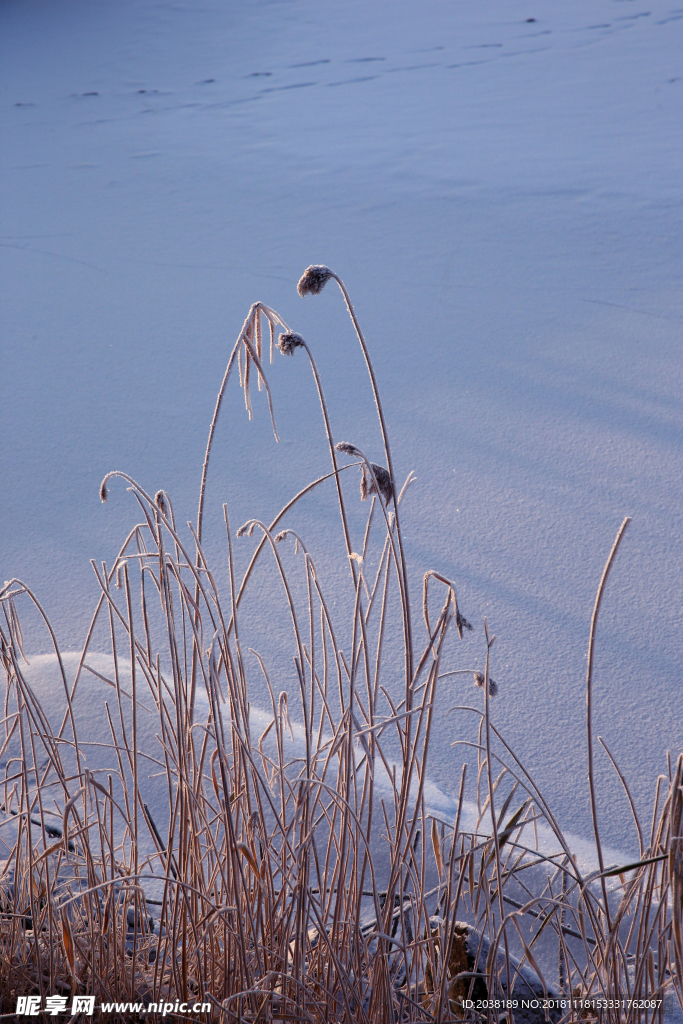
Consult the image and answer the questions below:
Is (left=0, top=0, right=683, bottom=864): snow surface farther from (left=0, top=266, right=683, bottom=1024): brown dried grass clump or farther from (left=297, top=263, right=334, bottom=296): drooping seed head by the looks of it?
(left=297, top=263, right=334, bottom=296): drooping seed head

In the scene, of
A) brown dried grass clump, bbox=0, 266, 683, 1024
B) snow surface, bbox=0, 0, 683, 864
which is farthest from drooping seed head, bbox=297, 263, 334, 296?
snow surface, bbox=0, 0, 683, 864

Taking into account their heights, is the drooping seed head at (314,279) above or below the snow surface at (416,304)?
below

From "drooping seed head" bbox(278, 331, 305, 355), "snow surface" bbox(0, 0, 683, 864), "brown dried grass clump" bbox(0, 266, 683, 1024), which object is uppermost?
"snow surface" bbox(0, 0, 683, 864)

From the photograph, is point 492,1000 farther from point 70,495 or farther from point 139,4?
point 139,4

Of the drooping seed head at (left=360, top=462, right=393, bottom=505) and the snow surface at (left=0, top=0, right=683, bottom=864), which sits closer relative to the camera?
the drooping seed head at (left=360, top=462, right=393, bottom=505)

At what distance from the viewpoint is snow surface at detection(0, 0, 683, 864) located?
130 cm

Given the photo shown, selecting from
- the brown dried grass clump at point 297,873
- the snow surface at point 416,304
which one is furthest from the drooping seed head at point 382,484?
the snow surface at point 416,304

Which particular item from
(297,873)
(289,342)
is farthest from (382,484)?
(297,873)

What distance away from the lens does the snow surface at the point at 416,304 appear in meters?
1.30

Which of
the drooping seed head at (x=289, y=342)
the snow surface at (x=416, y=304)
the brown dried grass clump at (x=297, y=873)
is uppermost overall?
the snow surface at (x=416, y=304)

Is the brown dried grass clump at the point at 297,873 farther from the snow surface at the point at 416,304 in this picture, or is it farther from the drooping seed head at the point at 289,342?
the snow surface at the point at 416,304

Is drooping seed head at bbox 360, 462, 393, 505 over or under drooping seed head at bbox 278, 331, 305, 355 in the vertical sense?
under

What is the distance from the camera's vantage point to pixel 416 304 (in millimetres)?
2133

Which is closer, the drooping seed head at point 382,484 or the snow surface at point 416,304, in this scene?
the drooping seed head at point 382,484
